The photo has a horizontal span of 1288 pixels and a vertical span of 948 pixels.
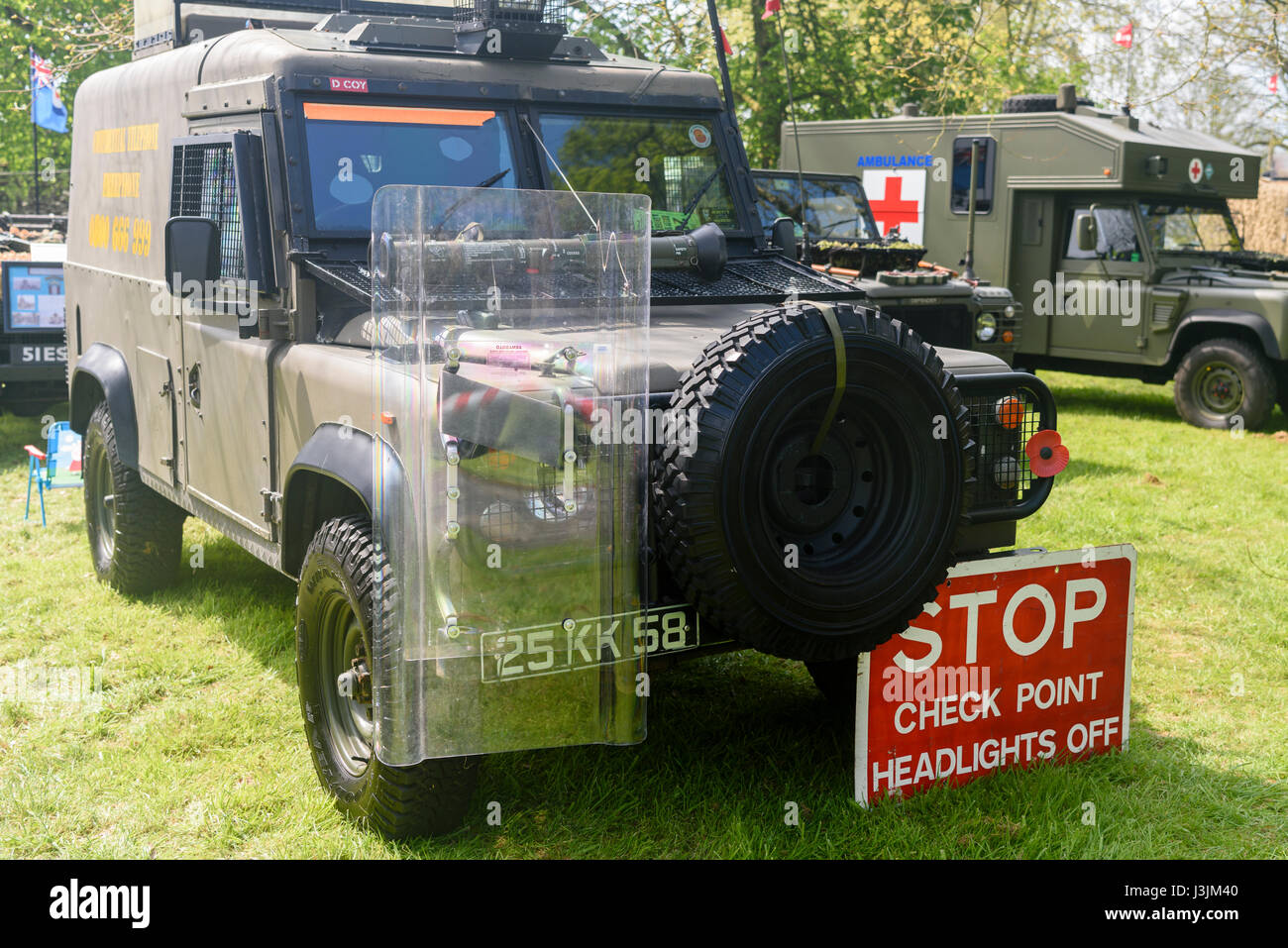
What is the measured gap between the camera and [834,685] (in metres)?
4.29

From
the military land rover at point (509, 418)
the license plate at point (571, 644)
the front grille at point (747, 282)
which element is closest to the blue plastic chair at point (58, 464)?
the military land rover at point (509, 418)

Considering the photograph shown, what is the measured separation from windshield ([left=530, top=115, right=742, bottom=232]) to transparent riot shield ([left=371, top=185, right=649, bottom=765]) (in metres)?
1.43

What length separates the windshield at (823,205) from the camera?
32.1 ft

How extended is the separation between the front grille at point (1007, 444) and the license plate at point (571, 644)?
3.54 feet

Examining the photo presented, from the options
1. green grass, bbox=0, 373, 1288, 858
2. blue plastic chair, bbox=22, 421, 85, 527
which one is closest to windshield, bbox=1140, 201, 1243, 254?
green grass, bbox=0, 373, 1288, 858

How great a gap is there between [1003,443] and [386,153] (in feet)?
6.98

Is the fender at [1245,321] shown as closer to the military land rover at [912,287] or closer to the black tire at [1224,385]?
the black tire at [1224,385]

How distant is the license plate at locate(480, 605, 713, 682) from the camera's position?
10.00 ft

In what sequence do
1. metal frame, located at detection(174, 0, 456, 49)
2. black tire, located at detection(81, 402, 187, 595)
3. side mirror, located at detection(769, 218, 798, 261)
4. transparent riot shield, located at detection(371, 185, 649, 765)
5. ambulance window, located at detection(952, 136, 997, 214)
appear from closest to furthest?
transparent riot shield, located at detection(371, 185, 649, 765)
side mirror, located at detection(769, 218, 798, 261)
metal frame, located at detection(174, 0, 456, 49)
black tire, located at detection(81, 402, 187, 595)
ambulance window, located at detection(952, 136, 997, 214)

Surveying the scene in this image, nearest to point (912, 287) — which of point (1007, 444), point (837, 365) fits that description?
point (1007, 444)

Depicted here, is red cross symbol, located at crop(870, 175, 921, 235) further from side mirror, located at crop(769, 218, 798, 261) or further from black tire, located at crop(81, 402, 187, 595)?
black tire, located at crop(81, 402, 187, 595)

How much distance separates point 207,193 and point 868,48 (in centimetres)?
1038

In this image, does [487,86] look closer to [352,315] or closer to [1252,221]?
[352,315]
